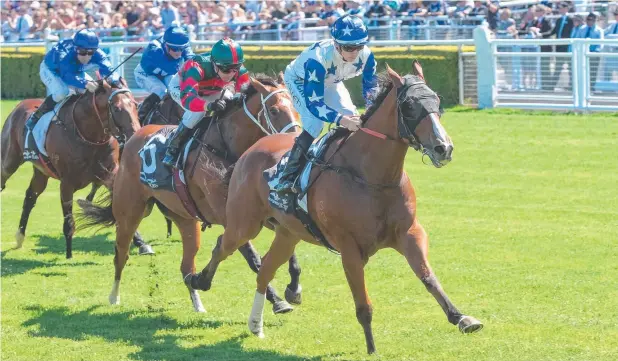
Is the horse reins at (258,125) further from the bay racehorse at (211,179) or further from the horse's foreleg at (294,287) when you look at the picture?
the horse's foreleg at (294,287)

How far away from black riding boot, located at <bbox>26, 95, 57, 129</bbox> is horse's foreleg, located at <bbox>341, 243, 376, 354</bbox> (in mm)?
6068

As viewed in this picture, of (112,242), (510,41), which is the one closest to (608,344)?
(112,242)

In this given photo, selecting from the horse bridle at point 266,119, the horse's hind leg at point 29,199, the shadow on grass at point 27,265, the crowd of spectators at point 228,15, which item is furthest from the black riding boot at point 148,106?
the crowd of spectators at point 228,15

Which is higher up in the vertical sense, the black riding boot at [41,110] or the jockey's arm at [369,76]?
the jockey's arm at [369,76]

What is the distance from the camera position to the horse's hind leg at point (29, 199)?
11.3 m

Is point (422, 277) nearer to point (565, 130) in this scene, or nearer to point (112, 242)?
point (112, 242)

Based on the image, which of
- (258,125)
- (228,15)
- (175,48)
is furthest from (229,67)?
(228,15)

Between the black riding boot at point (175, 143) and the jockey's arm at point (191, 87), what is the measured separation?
0.69 ft

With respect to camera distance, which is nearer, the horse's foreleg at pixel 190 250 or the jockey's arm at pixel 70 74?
the horse's foreleg at pixel 190 250

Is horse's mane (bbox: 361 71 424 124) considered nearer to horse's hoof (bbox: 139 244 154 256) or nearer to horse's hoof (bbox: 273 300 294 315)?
horse's hoof (bbox: 273 300 294 315)

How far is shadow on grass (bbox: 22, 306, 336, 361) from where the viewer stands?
6.59m

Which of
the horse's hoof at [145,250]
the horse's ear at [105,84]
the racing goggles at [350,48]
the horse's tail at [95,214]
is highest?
the racing goggles at [350,48]

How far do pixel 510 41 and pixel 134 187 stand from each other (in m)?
10.0

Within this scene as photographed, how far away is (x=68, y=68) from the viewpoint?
1111cm
